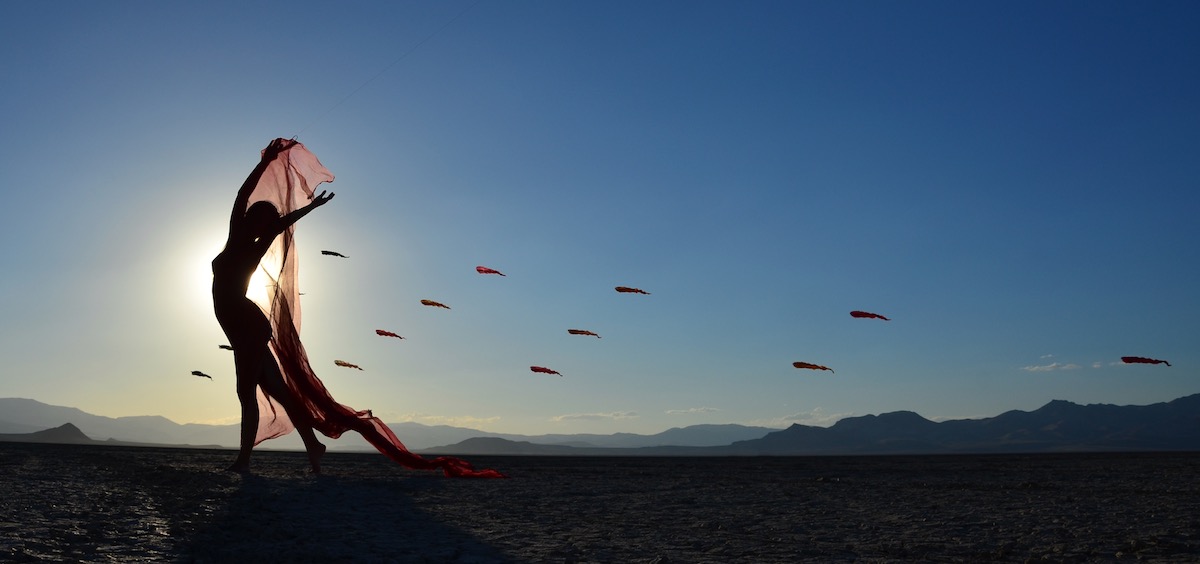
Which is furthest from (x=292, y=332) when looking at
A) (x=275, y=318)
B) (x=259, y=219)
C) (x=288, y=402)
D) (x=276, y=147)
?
(x=276, y=147)

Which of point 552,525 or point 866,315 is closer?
point 552,525

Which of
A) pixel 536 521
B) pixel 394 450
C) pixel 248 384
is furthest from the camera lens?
pixel 394 450

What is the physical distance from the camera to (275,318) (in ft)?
50.5

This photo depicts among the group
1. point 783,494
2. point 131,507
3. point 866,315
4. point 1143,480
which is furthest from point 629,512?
point 1143,480

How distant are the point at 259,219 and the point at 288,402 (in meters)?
3.25

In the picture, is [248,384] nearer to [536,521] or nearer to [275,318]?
[275,318]

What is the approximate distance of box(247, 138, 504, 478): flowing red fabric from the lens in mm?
15094

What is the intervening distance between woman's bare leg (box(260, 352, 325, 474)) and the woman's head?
7.16 ft

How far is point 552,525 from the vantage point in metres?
10.4

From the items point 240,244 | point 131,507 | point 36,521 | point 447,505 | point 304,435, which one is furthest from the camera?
point 304,435

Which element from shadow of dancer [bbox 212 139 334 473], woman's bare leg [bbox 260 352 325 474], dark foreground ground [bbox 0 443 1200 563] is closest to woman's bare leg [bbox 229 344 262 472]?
shadow of dancer [bbox 212 139 334 473]

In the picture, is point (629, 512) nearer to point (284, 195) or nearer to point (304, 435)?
point (304, 435)

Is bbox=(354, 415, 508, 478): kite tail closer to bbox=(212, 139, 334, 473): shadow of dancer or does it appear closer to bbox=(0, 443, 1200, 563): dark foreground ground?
bbox=(0, 443, 1200, 563): dark foreground ground

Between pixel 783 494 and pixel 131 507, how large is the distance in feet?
34.4
